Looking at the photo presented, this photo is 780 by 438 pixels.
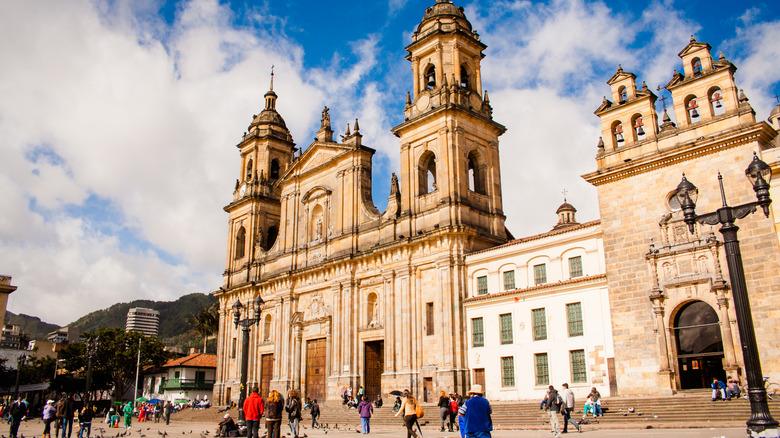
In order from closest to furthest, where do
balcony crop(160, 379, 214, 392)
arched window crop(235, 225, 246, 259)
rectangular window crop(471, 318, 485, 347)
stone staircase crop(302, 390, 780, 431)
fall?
stone staircase crop(302, 390, 780, 431) < rectangular window crop(471, 318, 485, 347) < arched window crop(235, 225, 246, 259) < balcony crop(160, 379, 214, 392)

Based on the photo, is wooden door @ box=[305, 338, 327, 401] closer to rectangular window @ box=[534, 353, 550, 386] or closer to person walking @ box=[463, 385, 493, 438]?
rectangular window @ box=[534, 353, 550, 386]

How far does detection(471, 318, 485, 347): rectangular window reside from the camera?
104ft

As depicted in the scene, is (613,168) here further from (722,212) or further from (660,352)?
(722,212)

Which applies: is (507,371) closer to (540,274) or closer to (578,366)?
(578,366)

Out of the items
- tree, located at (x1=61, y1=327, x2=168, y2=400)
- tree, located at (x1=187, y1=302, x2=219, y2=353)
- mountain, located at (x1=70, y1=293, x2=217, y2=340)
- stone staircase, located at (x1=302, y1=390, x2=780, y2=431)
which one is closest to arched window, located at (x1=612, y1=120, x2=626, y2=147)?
stone staircase, located at (x1=302, y1=390, x2=780, y2=431)

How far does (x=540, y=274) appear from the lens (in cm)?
3059

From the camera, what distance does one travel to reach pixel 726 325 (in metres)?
22.4

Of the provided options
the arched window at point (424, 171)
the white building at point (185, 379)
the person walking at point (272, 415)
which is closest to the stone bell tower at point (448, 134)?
the arched window at point (424, 171)

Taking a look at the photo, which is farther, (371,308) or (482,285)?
(371,308)

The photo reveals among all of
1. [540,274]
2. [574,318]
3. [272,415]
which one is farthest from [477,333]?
[272,415]

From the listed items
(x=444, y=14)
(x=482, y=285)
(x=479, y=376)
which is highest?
(x=444, y=14)

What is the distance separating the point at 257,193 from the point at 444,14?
2168 centimetres

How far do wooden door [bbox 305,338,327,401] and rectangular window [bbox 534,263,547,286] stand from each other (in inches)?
611

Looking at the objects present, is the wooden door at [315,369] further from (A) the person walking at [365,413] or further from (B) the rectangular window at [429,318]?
(A) the person walking at [365,413]
